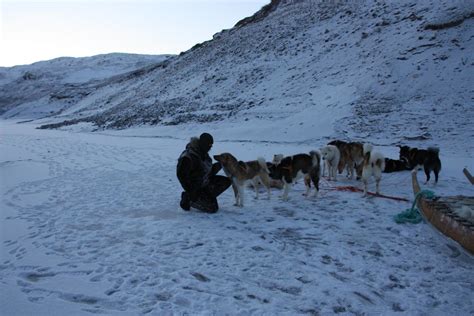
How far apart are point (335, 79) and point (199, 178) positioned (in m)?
18.9

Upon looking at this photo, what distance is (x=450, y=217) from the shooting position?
16.5ft

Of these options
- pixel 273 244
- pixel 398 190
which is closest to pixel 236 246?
pixel 273 244

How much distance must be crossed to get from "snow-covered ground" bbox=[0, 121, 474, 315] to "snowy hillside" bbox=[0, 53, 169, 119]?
1858 inches

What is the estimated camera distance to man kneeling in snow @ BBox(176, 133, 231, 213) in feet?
20.5

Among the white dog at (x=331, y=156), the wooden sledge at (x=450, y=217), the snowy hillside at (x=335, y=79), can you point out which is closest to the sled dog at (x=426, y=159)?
the white dog at (x=331, y=156)

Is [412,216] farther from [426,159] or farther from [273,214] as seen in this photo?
[426,159]

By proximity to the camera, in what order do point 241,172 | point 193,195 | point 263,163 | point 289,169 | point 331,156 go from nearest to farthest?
point 193,195 → point 241,172 → point 263,163 → point 289,169 → point 331,156

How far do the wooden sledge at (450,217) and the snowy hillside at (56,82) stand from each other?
1973 inches

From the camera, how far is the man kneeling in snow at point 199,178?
6.23 m

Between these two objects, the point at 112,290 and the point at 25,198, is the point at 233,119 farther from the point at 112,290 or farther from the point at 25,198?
the point at 112,290

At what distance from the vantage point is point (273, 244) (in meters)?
5.00

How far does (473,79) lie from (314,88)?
334 inches

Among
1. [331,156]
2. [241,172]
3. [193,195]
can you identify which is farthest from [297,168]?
[193,195]

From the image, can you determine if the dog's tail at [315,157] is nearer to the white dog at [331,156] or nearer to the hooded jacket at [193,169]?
the white dog at [331,156]
